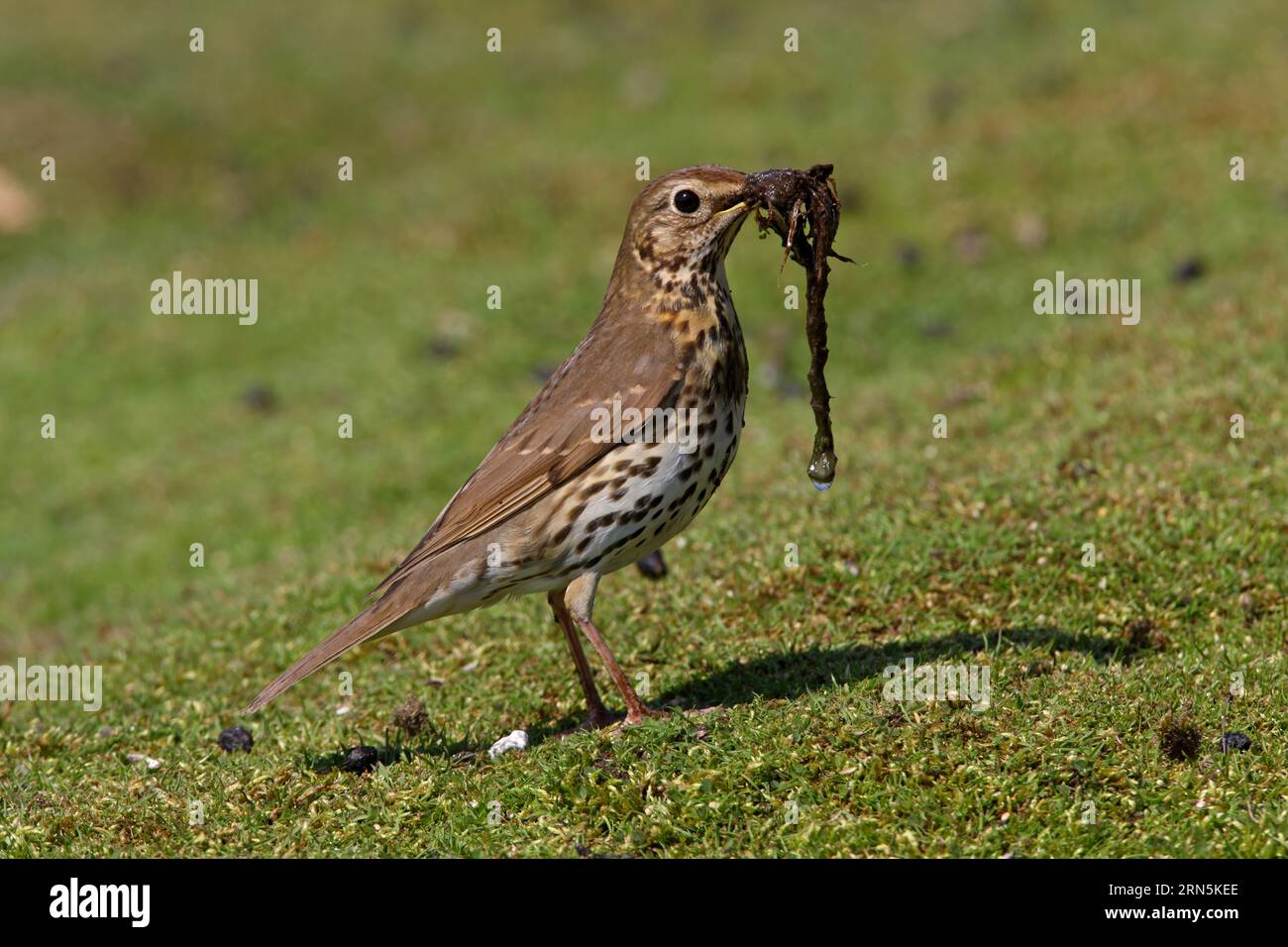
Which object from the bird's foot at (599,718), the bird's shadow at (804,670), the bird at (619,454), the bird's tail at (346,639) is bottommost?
the bird's foot at (599,718)

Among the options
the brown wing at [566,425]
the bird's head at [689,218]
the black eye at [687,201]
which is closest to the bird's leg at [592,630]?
the brown wing at [566,425]

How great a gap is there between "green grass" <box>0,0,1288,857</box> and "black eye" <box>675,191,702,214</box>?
2254 millimetres

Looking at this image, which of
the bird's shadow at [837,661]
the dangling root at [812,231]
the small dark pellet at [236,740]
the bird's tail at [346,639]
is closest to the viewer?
the bird's tail at [346,639]

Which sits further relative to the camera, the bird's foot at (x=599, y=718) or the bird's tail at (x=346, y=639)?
the bird's foot at (x=599, y=718)

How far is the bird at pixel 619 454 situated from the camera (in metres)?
6.81

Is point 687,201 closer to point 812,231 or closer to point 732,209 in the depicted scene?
point 732,209

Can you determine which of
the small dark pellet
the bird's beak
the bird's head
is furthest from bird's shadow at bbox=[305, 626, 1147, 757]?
the bird's beak

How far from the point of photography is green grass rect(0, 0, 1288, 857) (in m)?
6.60

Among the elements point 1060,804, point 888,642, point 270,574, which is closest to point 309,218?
point 270,574

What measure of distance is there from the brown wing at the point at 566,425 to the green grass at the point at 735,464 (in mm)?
1072

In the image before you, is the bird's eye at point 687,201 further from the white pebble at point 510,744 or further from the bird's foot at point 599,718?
the white pebble at point 510,744

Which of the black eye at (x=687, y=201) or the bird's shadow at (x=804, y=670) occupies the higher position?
the black eye at (x=687, y=201)

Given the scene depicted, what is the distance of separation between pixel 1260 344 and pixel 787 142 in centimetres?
891

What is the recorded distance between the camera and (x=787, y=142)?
1925 cm
